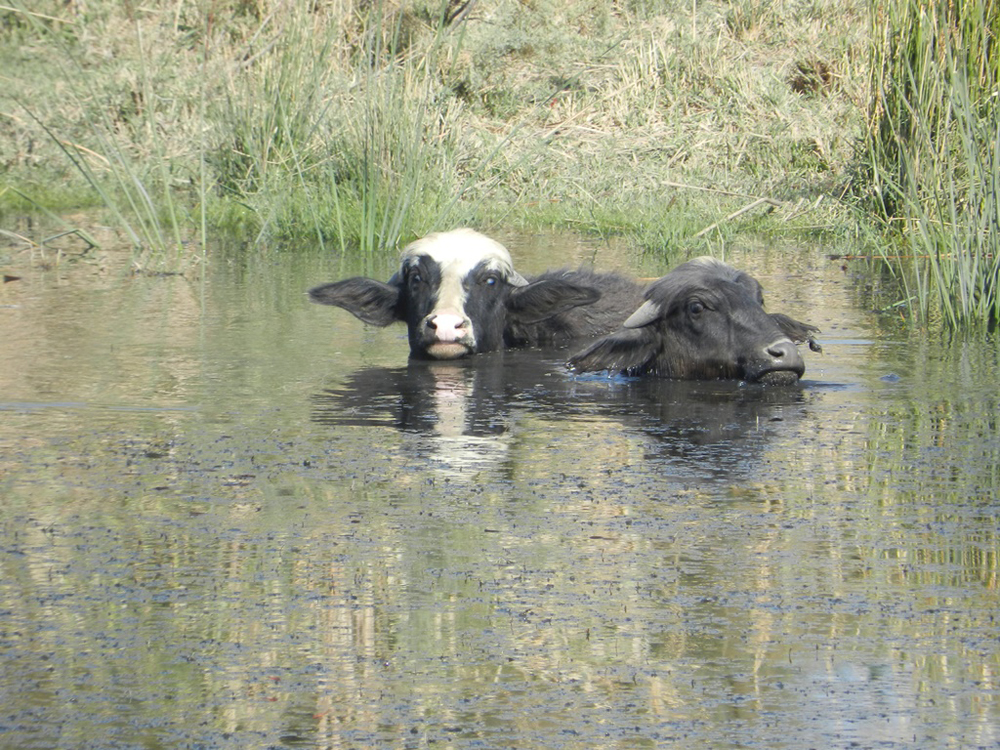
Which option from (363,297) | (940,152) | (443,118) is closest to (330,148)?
(443,118)

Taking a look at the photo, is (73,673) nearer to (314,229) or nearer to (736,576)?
(736,576)

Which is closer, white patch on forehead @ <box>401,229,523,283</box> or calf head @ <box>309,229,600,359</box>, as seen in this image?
calf head @ <box>309,229,600,359</box>

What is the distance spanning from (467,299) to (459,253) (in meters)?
0.39

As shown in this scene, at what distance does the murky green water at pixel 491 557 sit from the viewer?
3.60m

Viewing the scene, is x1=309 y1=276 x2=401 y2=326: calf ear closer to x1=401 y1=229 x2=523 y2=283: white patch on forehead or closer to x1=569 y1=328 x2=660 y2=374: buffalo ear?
x1=401 y1=229 x2=523 y2=283: white patch on forehead

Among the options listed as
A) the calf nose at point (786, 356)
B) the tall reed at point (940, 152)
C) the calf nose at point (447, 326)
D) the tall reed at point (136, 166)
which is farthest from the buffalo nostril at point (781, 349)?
the tall reed at point (136, 166)

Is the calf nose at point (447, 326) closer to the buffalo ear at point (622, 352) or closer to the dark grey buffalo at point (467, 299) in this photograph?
the dark grey buffalo at point (467, 299)

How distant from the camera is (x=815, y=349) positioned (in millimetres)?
9055

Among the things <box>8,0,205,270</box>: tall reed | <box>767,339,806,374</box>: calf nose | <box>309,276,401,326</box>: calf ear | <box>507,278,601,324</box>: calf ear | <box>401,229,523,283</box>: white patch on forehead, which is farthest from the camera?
<box>8,0,205,270</box>: tall reed

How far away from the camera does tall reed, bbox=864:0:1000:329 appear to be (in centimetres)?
914

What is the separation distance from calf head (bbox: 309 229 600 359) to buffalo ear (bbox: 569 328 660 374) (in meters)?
0.74

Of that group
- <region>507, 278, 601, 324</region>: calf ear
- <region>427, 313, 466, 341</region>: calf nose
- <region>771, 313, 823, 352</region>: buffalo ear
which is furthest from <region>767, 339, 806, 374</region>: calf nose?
<region>507, 278, 601, 324</region>: calf ear

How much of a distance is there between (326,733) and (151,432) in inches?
139

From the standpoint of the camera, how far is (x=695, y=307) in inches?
345
